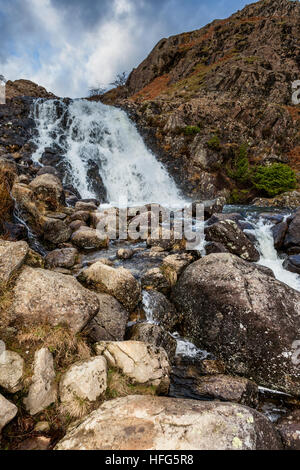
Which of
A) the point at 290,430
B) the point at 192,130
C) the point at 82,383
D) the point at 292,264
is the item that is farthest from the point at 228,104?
the point at 82,383

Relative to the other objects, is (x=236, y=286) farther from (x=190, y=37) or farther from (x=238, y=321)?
(x=190, y=37)

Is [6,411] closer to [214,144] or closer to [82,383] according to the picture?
[82,383]

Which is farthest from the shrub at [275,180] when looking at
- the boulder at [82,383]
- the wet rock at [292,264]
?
the boulder at [82,383]

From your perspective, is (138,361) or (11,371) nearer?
(11,371)

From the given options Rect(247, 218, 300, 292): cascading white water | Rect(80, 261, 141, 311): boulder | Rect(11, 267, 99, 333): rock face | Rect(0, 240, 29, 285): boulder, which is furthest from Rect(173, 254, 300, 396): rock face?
Rect(0, 240, 29, 285): boulder

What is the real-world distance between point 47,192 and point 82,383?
446 inches

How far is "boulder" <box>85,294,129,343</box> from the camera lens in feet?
16.4

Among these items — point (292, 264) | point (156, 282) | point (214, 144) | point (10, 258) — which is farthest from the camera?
point (214, 144)

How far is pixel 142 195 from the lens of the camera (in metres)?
24.7

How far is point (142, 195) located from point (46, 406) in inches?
885

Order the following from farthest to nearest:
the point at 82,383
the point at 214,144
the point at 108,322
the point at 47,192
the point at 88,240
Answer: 1. the point at 214,144
2. the point at 47,192
3. the point at 88,240
4. the point at 108,322
5. the point at 82,383

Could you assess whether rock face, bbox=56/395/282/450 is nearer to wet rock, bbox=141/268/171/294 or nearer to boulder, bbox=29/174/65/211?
wet rock, bbox=141/268/171/294

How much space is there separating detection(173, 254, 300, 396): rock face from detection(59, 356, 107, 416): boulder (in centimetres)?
348

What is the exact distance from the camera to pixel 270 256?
38.7 feet
